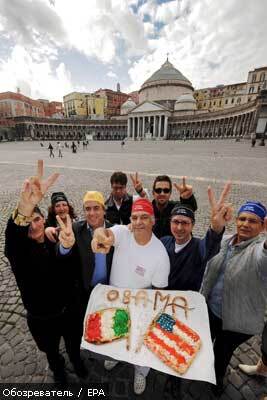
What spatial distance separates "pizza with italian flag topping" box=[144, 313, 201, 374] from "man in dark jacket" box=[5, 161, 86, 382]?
0.90 metres

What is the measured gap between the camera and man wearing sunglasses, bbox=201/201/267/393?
5.45 ft

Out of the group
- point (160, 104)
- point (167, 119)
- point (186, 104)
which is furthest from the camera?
point (160, 104)

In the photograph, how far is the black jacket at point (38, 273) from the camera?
1.49 m

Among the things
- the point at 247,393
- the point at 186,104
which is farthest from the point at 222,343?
the point at 186,104

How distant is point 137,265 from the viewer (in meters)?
1.86

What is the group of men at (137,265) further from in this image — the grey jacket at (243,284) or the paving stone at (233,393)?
the paving stone at (233,393)

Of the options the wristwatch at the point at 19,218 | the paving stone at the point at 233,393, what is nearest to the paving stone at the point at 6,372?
the wristwatch at the point at 19,218

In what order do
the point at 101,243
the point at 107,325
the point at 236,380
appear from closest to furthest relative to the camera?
the point at 107,325 < the point at 101,243 < the point at 236,380

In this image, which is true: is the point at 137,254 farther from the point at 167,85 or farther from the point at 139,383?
the point at 167,85

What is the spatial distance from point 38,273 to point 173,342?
4.12ft

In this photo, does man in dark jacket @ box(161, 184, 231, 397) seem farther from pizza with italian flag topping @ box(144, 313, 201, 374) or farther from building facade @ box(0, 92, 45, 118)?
building facade @ box(0, 92, 45, 118)

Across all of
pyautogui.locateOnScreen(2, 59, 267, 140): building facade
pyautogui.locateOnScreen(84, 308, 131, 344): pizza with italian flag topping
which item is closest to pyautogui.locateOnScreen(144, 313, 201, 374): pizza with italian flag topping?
pyautogui.locateOnScreen(84, 308, 131, 344): pizza with italian flag topping

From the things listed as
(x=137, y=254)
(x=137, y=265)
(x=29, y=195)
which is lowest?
(x=137, y=265)

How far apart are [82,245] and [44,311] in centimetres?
72
